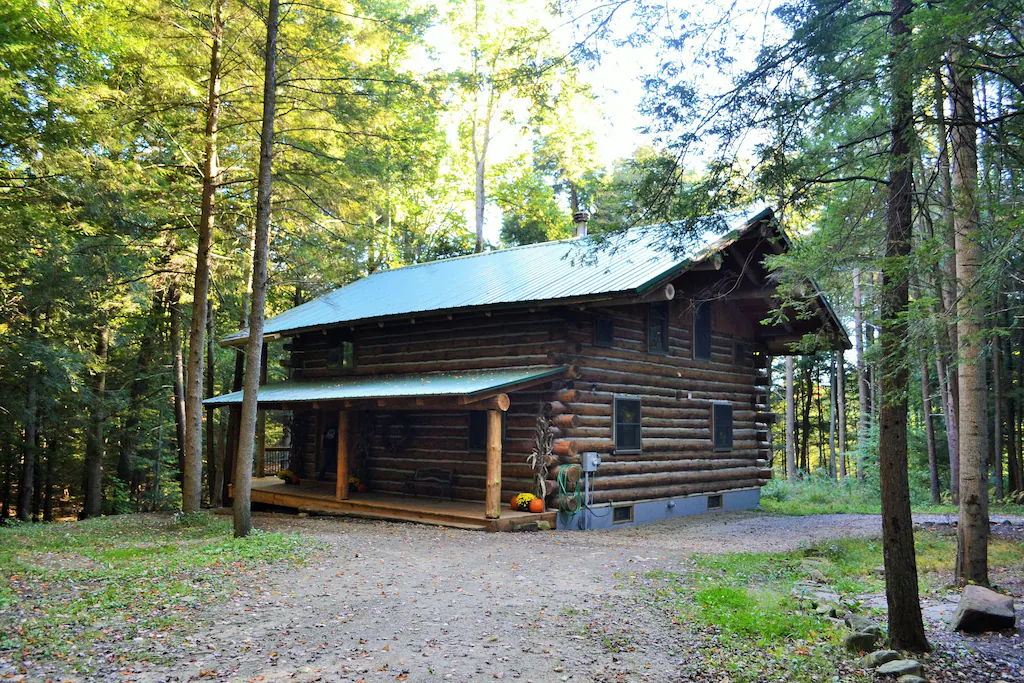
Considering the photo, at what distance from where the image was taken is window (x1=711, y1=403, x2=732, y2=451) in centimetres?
1862

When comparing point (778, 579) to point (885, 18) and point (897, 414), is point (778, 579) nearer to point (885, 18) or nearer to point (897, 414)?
point (897, 414)

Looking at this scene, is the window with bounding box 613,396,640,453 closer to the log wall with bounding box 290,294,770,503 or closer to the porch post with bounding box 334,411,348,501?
the log wall with bounding box 290,294,770,503

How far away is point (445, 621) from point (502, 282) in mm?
10645

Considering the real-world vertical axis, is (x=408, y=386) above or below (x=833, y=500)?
above

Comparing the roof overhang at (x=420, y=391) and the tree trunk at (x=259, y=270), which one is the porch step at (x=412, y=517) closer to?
the roof overhang at (x=420, y=391)

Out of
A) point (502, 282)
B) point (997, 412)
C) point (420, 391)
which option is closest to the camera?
point (420, 391)

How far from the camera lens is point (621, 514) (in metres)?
15.6

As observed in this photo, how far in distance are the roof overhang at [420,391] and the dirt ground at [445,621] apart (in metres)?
2.55

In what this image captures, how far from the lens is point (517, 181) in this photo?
107 ft

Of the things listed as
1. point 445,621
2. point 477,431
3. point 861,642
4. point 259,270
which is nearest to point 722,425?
point 477,431

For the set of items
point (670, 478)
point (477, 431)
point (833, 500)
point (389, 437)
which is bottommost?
point (833, 500)

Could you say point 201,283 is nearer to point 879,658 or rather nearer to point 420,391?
point 420,391

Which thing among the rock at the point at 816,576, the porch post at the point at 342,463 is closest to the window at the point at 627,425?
the rock at the point at 816,576

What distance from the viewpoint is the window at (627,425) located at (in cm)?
1558
